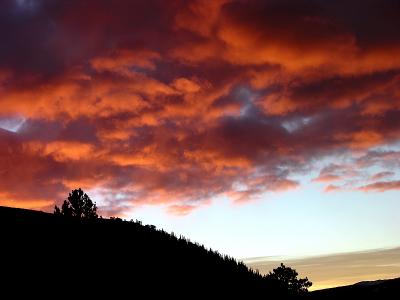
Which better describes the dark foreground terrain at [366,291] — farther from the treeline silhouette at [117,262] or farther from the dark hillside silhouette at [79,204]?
the dark hillside silhouette at [79,204]

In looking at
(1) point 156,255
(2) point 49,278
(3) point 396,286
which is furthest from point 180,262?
(3) point 396,286

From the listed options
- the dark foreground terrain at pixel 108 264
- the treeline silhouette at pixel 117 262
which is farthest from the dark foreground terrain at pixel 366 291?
the dark foreground terrain at pixel 108 264

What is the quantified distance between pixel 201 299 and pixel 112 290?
292cm

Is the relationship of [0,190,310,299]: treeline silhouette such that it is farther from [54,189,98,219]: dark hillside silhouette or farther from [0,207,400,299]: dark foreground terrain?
[54,189,98,219]: dark hillside silhouette

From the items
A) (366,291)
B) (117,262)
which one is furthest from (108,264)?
(366,291)

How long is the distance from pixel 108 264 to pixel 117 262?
0.39 m

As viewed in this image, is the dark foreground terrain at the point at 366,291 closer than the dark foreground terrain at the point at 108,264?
Yes

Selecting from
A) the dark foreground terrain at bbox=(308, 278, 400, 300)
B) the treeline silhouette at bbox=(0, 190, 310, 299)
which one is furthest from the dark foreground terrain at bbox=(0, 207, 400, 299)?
the dark foreground terrain at bbox=(308, 278, 400, 300)

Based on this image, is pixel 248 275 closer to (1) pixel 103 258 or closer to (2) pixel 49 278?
(1) pixel 103 258

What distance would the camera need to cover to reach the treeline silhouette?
1338 centimetres

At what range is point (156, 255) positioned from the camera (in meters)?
16.9

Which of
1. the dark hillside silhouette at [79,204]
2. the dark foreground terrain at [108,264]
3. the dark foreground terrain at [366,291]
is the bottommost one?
the dark foreground terrain at [366,291]

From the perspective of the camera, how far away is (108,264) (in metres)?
14.8

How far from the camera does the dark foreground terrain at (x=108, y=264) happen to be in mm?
13008
